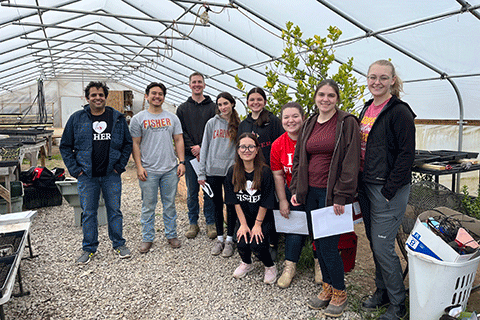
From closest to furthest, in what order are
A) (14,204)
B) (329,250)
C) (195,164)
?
(329,250)
(195,164)
(14,204)

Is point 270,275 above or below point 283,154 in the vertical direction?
below

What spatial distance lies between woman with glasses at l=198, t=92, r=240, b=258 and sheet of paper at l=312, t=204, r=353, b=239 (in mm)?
1227

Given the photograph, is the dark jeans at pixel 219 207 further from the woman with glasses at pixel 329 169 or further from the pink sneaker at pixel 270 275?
the woman with glasses at pixel 329 169

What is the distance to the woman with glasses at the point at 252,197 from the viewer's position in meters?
2.72

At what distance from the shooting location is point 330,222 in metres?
2.21

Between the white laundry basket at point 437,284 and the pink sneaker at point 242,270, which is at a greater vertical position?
the white laundry basket at point 437,284

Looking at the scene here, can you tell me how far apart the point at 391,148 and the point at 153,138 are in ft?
7.31

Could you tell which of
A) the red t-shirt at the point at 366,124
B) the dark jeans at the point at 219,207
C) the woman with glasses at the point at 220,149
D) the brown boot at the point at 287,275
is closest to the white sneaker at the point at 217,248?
the woman with glasses at the point at 220,149

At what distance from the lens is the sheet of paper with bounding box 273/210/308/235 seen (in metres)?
2.59

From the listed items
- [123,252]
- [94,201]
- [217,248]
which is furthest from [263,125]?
[123,252]

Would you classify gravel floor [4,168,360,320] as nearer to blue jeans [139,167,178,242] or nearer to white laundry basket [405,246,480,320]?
blue jeans [139,167,178,242]

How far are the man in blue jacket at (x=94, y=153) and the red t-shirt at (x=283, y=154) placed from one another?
1.48 metres

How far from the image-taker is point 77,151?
3127 mm

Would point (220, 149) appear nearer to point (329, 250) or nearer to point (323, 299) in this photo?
point (329, 250)
